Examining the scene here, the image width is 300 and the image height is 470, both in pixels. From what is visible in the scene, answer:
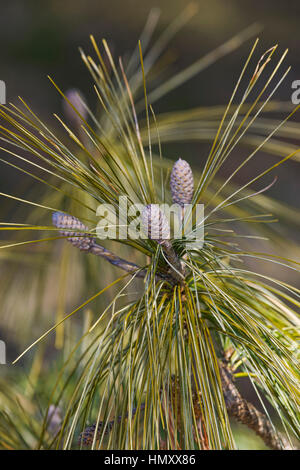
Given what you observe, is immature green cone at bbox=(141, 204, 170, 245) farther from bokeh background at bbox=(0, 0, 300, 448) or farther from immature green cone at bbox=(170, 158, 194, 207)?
bokeh background at bbox=(0, 0, 300, 448)

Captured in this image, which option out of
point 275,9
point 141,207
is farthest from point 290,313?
point 275,9

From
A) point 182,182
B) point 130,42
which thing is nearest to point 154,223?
point 182,182

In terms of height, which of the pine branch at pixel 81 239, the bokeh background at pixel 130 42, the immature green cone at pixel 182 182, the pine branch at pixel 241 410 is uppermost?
the bokeh background at pixel 130 42

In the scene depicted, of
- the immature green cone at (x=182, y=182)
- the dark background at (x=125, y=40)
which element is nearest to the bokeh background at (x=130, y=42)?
the dark background at (x=125, y=40)

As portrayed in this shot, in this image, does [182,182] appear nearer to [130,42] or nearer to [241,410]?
[241,410]

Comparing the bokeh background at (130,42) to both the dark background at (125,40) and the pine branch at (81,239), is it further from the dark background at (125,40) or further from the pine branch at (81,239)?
the pine branch at (81,239)

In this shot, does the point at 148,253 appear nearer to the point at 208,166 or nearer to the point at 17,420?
the point at 208,166

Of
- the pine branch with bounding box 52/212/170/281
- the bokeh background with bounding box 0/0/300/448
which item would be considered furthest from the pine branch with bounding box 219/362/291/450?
the bokeh background with bounding box 0/0/300/448
